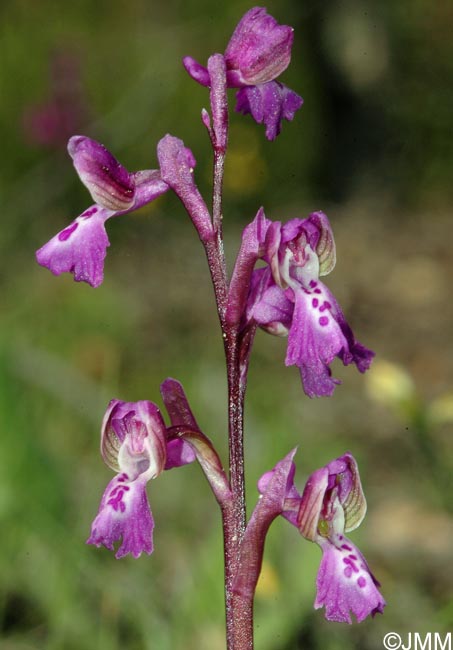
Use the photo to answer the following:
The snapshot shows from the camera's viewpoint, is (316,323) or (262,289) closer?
(316,323)

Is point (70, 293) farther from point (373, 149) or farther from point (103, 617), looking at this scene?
point (373, 149)

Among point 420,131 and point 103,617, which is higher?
point 420,131

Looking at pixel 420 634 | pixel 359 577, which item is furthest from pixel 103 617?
pixel 359 577

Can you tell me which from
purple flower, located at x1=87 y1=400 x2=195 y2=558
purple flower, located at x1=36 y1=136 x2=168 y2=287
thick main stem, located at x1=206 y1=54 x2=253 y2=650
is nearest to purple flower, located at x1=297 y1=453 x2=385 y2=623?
thick main stem, located at x1=206 y1=54 x2=253 y2=650

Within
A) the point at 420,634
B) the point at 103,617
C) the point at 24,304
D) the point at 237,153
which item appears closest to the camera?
the point at 420,634

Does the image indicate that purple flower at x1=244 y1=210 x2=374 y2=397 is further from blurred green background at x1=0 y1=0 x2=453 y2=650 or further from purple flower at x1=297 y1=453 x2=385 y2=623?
blurred green background at x1=0 y1=0 x2=453 y2=650

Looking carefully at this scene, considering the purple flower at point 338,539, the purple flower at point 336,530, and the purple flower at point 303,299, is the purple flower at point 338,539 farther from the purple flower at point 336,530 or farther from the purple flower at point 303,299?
the purple flower at point 303,299

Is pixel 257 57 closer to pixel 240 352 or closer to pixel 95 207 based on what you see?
pixel 95 207
